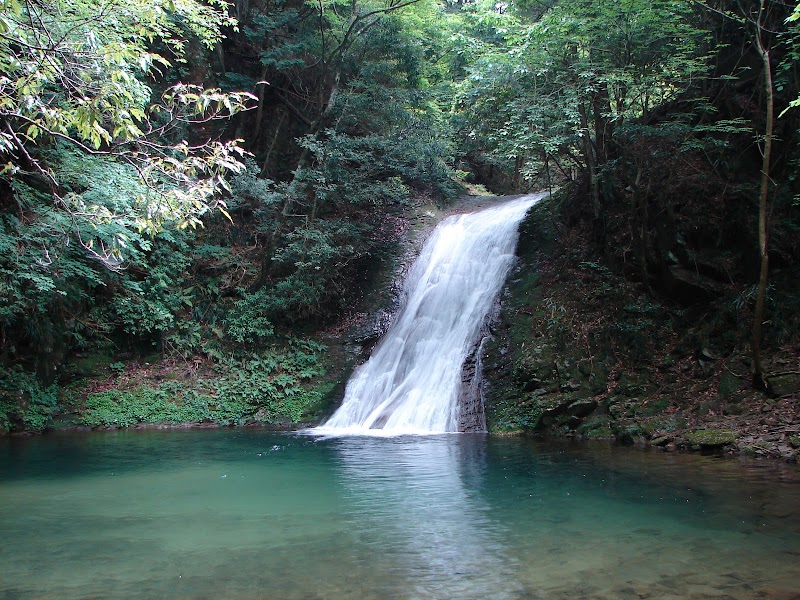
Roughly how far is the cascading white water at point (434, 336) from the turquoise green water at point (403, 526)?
11.2ft

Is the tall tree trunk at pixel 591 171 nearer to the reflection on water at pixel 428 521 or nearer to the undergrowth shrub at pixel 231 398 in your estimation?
the reflection on water at pixel 428 521

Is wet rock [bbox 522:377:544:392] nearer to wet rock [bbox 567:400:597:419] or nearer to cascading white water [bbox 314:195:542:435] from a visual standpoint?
wet rock [bbox 567:400:597:419]

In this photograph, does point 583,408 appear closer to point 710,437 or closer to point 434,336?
point 710,437

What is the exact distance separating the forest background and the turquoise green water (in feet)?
9.54

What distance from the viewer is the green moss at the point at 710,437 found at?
29.5 ft

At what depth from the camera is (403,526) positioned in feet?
18.5

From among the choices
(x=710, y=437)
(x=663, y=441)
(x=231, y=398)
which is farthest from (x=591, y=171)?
(x=231, y=398)

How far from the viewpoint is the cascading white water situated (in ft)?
42.6

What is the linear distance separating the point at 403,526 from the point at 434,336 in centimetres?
932

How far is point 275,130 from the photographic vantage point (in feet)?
70.1

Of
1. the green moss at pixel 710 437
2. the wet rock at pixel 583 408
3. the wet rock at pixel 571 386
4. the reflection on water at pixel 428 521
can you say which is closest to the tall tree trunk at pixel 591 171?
the wet rock at pixel 571 386

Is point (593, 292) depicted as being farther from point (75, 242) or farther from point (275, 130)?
point (275, 130)

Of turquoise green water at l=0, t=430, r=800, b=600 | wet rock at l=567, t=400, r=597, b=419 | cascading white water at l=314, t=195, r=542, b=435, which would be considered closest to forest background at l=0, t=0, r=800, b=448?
wet rock at l=567, t=400, r=597, b=419

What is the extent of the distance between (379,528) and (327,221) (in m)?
12.6
